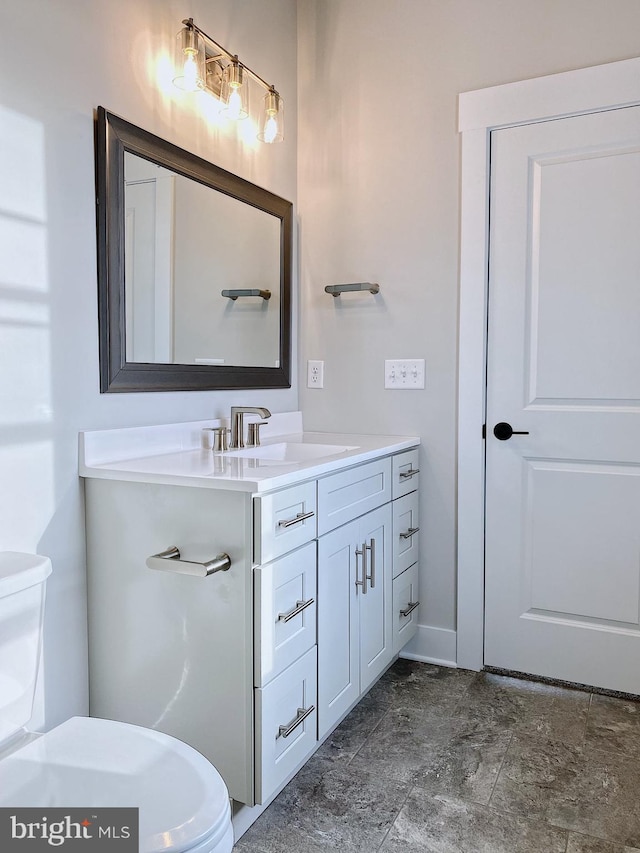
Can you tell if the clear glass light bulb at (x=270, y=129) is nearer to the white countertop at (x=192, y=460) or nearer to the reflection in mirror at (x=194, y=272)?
→ the reflection in mirror at (x=194, y=272)

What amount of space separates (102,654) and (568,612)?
1550 millimetres

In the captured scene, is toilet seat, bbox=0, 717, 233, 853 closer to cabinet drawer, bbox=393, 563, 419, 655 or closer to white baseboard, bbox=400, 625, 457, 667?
cabinet drawer, bbox=393, 563, 419, 655

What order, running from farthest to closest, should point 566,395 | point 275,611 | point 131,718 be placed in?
point 566,395 < point 131,718 < point 275,611

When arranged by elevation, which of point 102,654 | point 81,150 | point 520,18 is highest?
point 520,18

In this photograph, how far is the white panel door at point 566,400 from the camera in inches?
82.6

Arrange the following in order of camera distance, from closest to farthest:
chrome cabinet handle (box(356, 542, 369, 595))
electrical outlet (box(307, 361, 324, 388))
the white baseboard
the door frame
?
chrome cabinet handle (box(356, 542, 369, 595)) → the door frame → the white baseboard → electrical outlet (box(307, 361, 324, 388))

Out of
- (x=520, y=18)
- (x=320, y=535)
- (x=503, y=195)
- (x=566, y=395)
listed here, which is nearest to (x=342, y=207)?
(x=503, y=195)

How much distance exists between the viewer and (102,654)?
1645 millimetres

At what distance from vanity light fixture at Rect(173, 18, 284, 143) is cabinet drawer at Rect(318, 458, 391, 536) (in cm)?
121

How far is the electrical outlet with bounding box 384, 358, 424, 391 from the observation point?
241 cm

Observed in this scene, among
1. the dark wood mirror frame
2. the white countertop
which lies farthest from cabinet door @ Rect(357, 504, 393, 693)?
the dark wood mirror frame

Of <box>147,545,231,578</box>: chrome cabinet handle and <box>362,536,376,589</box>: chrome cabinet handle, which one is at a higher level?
<box>147,545,231,578</box>: chrome cabinet handle

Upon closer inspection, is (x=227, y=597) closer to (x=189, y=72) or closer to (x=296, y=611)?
(x=296, y=611)

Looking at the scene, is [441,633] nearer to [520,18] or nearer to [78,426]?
[78,426]
